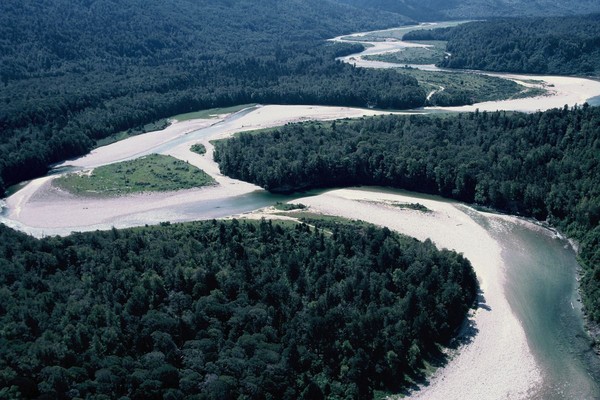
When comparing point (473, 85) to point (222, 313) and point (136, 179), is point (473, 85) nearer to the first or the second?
point (136, 179)

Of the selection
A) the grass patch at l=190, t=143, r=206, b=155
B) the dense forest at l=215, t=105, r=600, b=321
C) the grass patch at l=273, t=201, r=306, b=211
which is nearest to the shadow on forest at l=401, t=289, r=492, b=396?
the dense forest at l=215, t=105, r=600, b=321

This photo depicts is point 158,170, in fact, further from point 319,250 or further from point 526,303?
point 526,303

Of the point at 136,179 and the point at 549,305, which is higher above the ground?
the point at 136,179

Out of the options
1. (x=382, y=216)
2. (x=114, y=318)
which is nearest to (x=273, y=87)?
(x=382, y=216)

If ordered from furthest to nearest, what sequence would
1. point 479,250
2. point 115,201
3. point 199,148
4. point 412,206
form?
1. point 199,148
2. point 115,201
3. point 412,206
4. point 479,250

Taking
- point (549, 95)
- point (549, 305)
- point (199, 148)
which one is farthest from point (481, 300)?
point (549, 95)

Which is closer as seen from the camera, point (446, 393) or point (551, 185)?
point (446, 393)
